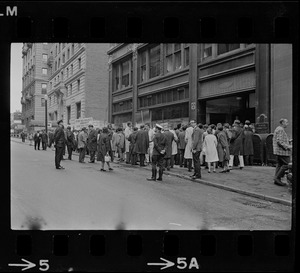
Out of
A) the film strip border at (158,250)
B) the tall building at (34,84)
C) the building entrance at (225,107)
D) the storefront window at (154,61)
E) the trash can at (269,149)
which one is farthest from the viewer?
the trash can at (269,149)

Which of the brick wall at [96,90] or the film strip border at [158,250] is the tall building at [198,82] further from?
the film strip border at [158,250]

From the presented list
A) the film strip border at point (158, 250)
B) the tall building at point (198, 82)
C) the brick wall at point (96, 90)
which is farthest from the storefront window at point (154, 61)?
the film strip border at point (158, 250)

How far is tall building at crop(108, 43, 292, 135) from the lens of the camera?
3.02 metres

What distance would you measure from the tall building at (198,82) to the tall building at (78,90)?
162 millimetres

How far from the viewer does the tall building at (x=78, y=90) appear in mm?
3662

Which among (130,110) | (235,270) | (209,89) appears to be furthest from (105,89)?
(235,270)
